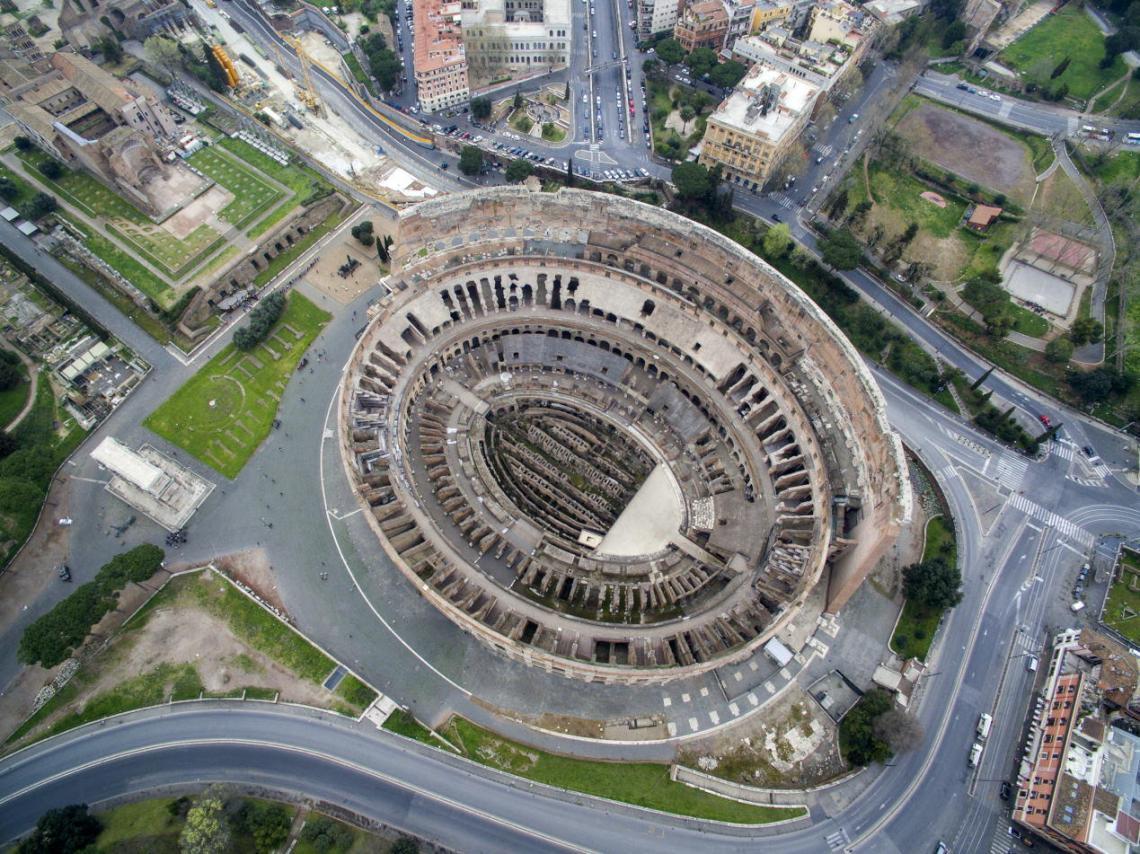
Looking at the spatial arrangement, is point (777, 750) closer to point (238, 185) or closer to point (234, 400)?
point (234, 400)

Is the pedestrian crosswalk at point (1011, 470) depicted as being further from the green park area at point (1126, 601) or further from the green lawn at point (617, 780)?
the green lawn at point (617, 780)

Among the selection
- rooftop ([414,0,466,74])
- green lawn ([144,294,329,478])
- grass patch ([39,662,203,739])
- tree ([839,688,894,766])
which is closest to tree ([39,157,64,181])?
green lawn ([144,294,329,478])

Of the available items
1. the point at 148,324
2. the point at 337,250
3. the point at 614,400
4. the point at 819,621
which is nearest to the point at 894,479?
the point at 819,621

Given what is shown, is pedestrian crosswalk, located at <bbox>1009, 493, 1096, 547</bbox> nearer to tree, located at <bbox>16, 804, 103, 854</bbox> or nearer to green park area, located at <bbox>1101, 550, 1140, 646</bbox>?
green park area, located at <bbox>1101, 550, 1140, 646</bbox>

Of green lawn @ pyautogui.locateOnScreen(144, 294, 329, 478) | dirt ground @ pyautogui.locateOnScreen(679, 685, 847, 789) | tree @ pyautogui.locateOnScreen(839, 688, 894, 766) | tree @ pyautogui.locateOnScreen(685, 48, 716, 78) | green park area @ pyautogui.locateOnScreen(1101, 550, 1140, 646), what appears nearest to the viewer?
tree @ pyautogui.locateOnScreen(839, 688, 894, 766)

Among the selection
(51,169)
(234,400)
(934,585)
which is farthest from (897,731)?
(51,169)

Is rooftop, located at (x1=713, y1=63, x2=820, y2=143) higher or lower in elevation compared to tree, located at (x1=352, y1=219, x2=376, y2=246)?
higher

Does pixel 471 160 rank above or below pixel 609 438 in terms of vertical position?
above
